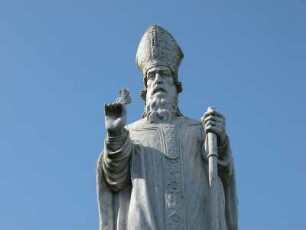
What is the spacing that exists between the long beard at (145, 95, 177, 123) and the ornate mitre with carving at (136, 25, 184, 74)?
1.99 feet

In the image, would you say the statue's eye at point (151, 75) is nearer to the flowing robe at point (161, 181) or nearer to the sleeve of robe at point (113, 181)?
the flowing robe at point (161, 181)

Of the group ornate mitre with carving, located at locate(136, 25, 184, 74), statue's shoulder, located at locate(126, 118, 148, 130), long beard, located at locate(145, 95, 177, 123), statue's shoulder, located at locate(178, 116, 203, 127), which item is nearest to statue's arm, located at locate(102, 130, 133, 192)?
statue's shoulder, located at locate(126, 118, 148, 130)

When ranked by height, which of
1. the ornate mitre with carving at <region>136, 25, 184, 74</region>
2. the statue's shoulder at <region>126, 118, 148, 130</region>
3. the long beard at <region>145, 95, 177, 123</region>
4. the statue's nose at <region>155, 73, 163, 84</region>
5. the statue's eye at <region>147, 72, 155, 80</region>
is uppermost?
the ornate mitre with carving at <region>136, 25, 184, 74</region>

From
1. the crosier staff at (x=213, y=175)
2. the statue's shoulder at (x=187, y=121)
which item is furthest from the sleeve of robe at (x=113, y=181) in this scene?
the crosier staff at (x=213, y=175)

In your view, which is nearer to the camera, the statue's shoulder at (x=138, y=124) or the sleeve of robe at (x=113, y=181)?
the sleeve of robe at (x=113, y=181)

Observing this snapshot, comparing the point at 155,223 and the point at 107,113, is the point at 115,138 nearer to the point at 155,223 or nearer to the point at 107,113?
the point at 107,113

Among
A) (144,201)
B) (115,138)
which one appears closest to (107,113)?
(115,138)

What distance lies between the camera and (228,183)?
50.3 feet

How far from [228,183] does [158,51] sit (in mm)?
2447

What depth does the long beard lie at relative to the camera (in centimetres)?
1567

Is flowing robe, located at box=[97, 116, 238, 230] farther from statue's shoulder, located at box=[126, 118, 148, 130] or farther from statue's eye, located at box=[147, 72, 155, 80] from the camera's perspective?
statue's eye, located at box=[147, 72, 155, 80]

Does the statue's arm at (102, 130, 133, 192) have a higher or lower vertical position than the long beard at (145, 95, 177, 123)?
lower

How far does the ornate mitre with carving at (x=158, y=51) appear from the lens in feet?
53.1

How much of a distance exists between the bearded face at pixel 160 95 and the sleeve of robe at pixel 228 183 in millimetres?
1058
